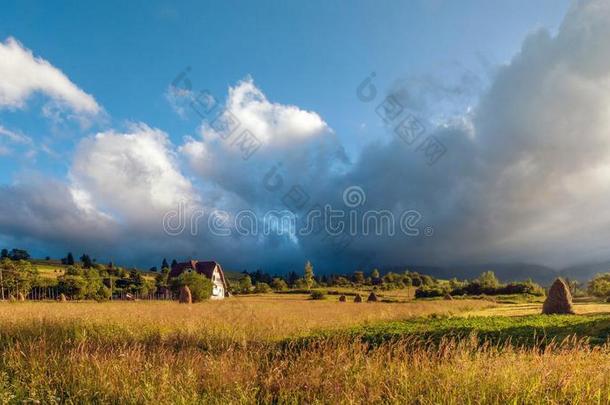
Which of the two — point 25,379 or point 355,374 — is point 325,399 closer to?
point 355,374

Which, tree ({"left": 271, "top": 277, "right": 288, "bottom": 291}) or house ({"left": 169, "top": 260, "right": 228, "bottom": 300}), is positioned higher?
house ({"left": 169, "top": 260, "right": 228, "bottom": 300})

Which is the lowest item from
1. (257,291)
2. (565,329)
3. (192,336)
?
(257,291)

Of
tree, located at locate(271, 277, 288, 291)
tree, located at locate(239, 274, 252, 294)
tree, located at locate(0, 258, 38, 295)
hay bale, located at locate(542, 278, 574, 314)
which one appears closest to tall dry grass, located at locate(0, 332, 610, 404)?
hay bale, located at locate(542, 278, 574, 314)

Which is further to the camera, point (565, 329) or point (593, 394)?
point (565, 329)

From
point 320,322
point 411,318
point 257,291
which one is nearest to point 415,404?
point 320,322

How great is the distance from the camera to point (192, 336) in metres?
10.8

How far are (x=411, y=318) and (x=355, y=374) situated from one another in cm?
1927

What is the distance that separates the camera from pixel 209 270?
6956 centimetres

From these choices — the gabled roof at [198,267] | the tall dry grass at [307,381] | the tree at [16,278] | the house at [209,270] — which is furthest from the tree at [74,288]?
the tall dry grass at [307,381]

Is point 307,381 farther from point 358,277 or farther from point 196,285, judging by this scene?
point 358,277

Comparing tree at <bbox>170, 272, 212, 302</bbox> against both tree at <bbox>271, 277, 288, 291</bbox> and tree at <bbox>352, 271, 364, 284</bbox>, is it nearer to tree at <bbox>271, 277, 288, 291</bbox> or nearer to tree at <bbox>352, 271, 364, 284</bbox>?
tree at <bbox>271, 277, 288, 291</bbox>

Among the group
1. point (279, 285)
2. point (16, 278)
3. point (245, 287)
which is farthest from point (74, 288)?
point (279, 285)

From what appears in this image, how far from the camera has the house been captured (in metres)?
68.6

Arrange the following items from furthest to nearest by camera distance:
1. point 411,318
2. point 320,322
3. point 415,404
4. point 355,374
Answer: point 411,318
point 320,322
point 355,374
point 415,404
